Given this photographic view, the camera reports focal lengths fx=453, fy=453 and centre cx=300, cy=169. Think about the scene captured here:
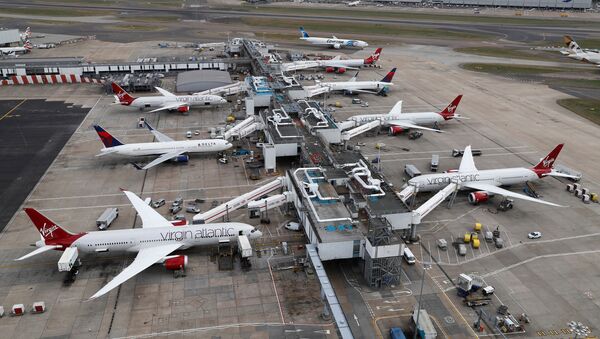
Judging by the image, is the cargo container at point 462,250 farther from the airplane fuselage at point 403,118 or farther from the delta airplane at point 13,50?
the delta airplane at point 13,50


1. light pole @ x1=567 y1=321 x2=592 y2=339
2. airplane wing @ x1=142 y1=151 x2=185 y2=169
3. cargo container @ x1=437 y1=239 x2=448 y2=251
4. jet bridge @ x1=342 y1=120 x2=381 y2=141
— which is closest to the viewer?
light pole @ x1=567 y1=321 x2=592 y2=339

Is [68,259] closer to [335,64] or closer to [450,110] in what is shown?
[450,110]

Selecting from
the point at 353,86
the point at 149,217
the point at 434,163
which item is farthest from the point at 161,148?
the point at 353,86

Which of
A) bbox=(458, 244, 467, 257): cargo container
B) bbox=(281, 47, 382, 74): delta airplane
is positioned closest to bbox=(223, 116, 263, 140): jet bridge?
bbox=(458, 244, 467, 257): cargo container

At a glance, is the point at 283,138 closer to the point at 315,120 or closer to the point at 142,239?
the point at 315,120

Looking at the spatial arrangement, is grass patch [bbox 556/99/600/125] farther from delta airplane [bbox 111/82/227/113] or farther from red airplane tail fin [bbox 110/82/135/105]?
red airplane tail fin [bbox 110/82/135/105]

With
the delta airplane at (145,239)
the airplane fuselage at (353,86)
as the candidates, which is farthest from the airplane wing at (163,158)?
the airplane fuselage at (353,86)
